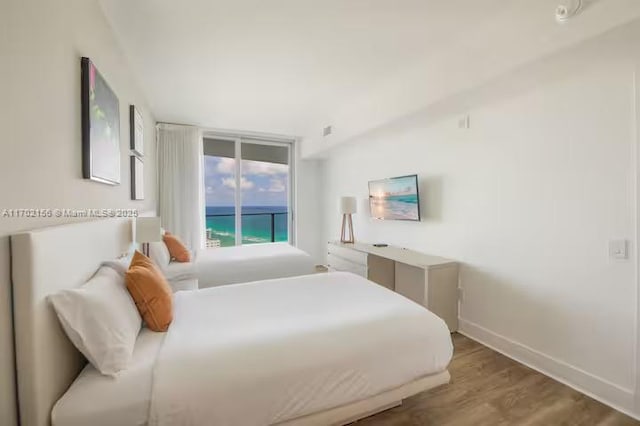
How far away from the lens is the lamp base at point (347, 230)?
15.7 feet

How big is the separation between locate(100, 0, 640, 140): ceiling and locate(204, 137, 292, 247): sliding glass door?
1.93m

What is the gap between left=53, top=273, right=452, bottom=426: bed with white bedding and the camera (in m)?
1.13

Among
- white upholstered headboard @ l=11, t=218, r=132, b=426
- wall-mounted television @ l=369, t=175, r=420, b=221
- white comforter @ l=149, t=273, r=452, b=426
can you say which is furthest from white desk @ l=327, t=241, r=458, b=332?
white upholstered headboard @ l=11, t=218, r=132, b=426

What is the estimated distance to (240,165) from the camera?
18.0 ft

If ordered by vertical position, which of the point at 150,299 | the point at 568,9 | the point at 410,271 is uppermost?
the point at 568,9

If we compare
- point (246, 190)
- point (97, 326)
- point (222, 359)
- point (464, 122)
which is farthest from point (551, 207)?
point (246, 190)

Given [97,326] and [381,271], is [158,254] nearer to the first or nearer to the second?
[97,326]

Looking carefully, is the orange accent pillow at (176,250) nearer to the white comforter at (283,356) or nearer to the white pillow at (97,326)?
the white comforter at (283,356)

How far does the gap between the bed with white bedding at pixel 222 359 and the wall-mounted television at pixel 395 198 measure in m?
1.84

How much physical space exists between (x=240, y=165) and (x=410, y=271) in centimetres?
367

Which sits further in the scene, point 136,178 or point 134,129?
point 136,178

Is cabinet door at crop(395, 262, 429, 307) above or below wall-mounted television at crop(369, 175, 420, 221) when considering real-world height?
below

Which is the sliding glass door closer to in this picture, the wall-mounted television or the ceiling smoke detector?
the wall-mounted television

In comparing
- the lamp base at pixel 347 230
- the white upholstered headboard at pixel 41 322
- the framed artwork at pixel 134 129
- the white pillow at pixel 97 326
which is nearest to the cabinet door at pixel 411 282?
the lamp base at pixel 347 230
